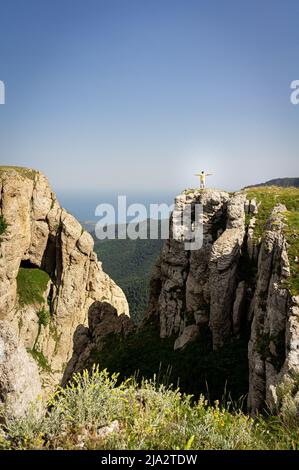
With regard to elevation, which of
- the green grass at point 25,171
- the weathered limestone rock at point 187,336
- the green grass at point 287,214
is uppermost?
the green grass at point 25,171

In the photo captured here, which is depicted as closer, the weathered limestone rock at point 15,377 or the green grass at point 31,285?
the weathered limestone rock at point 15,377

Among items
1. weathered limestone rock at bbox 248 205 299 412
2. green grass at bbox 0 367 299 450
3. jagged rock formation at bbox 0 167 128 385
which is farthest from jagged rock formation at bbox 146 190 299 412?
jagged rock formation at bbox 0 167 128 385

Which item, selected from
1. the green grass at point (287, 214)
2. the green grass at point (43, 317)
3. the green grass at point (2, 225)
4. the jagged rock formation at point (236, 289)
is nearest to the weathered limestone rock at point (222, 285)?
the jagged rock formation at point (236, 289)

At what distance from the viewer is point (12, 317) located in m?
62.5

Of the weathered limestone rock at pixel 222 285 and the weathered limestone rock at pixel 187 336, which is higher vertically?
the weathered limestone rock at pixel 222 285

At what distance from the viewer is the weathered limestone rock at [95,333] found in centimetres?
3912

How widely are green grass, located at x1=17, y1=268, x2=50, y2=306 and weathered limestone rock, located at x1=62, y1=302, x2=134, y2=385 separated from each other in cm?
2701

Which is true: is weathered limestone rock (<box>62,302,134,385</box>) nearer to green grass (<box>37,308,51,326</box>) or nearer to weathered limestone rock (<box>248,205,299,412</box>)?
weathered limestone rock (<box>248,205,299,412</box>)

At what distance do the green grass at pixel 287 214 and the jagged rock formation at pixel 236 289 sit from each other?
0.31m

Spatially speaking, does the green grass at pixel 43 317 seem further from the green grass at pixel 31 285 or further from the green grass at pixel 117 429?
the green grass at pixel 117 429

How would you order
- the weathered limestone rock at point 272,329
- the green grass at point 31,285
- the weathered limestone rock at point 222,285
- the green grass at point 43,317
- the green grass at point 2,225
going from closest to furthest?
the weathered limestone rock at point 272,329, the weathered limestone rock at point 222,285, the green grass at point 2,225, the green grass at point 31,285, the green grass at point 43,317

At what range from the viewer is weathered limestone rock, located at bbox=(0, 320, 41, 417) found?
24.5 ft

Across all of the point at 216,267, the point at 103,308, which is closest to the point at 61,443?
the point at 216,267

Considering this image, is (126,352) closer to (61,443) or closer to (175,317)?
(175,317)
